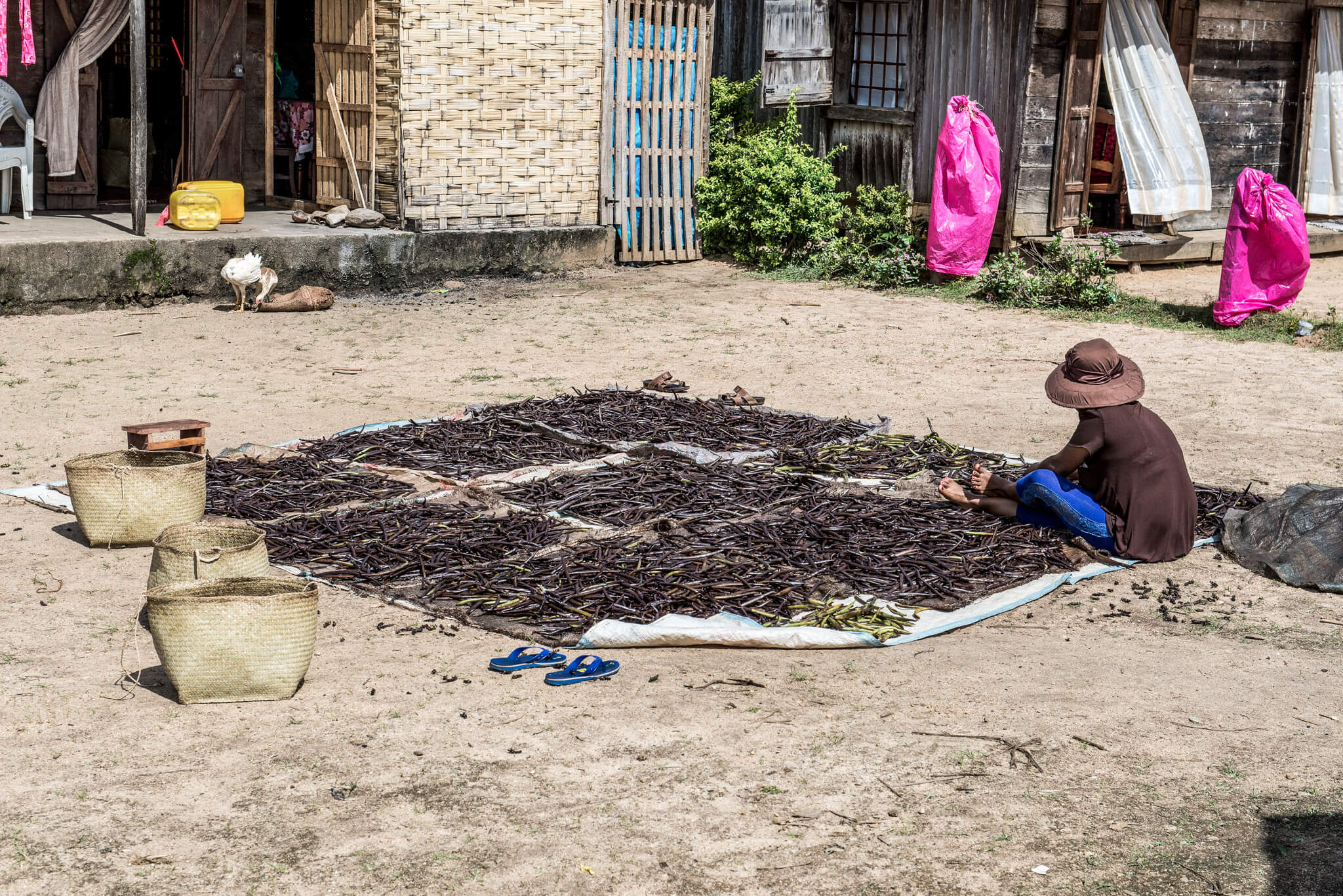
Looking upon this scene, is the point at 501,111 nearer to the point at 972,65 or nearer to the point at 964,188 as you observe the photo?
the point at 964,188

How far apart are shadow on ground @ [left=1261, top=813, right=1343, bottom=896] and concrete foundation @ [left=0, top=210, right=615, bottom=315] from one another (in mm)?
10503

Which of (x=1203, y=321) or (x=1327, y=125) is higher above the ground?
(x=1327, y=125)

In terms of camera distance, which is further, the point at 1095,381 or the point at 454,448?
the point at 454,448

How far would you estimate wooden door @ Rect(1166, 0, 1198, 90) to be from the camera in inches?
607

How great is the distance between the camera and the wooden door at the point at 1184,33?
15.4 metres

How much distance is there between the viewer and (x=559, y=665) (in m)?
5.04

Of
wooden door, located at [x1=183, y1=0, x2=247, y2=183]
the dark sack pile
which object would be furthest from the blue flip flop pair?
wooden door, located at [x1=183, y1=0, x2=247, y2=183]

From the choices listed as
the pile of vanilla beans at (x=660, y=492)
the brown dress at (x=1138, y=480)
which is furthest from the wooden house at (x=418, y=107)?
the brown dress at (x=1138, y=480)

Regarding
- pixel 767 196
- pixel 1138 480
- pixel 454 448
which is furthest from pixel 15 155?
pixel 1138 480

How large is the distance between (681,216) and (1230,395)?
23.9ft

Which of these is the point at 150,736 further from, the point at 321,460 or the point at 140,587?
the point at 321,460

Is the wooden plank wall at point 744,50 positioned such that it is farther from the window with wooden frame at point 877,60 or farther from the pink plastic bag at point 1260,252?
the pink plastic bag at point 1260,252

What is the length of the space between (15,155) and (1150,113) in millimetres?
11451

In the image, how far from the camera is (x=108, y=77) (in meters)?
16.2
